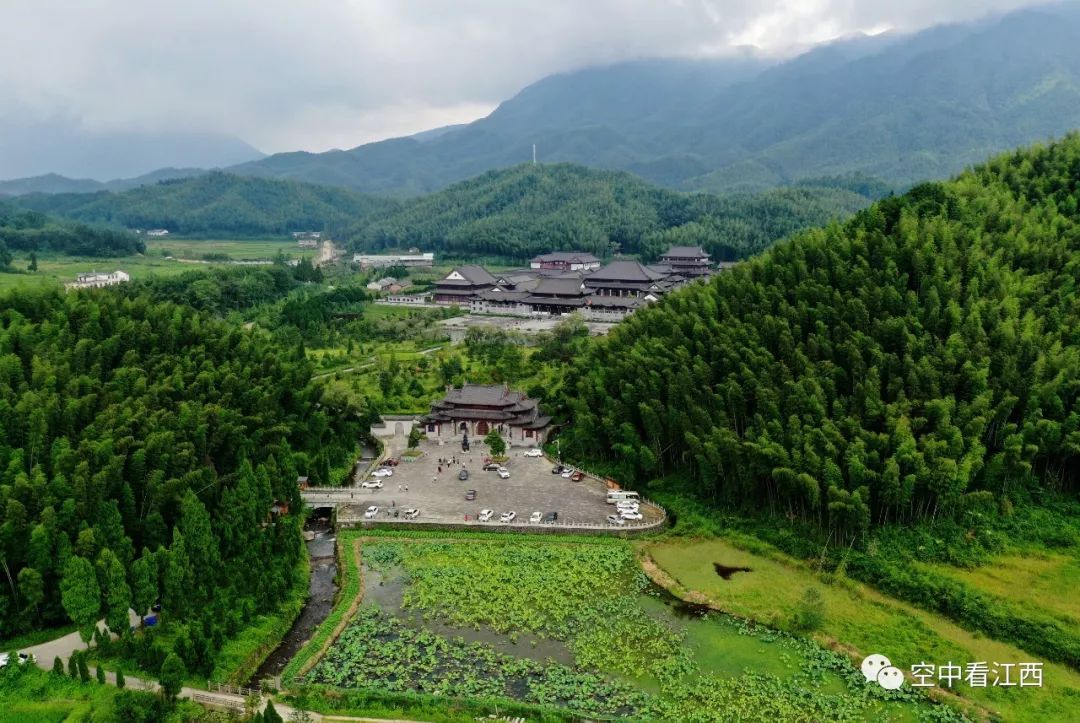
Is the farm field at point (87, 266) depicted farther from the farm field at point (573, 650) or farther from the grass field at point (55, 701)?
the farm field at point (573, 650)

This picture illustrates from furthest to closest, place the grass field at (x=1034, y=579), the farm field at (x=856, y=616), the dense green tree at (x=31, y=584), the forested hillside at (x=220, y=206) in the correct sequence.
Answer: the forested hillside at (x=220, y=206) → the grass field at (x=1034, y=579) → the dense green tree at (x=31, y=584) → the farm field at (x=856, y=616)

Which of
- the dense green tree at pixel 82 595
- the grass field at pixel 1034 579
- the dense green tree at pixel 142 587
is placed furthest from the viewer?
the grass field at pixel 1034 579

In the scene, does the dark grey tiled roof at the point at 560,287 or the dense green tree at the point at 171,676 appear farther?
the dark grey tiled roof at the point at 560,287

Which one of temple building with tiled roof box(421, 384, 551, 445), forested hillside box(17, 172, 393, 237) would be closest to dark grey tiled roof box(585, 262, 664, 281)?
temple building with tiled roof box(421, 384, 551, 445)

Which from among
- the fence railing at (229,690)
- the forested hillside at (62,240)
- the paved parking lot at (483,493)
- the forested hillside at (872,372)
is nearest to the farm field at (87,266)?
the forested hillside at (62,240)

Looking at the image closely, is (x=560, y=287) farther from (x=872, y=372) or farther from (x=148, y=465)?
(x=148, y=465)

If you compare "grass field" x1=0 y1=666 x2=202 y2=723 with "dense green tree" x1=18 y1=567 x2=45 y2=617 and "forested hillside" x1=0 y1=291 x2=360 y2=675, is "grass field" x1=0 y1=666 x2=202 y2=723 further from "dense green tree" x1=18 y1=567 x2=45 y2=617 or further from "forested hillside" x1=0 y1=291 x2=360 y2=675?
"dense green tree" x1=18 y1=567 x2=45 y2=617

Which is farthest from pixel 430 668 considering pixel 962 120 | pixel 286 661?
pixel 962 120
